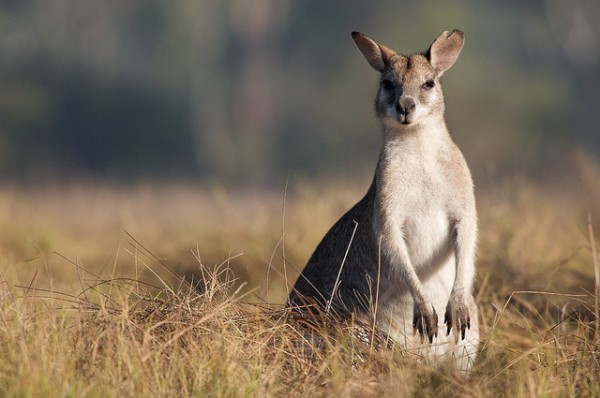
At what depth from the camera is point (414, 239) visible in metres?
5.55

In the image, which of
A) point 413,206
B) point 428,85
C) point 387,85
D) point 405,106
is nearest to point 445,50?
point 428,85

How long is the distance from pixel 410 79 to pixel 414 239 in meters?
0.90

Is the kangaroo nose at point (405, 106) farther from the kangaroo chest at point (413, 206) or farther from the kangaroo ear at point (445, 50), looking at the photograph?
the kangaroo ear at point (445, 50)

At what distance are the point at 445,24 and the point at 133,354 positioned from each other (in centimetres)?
3424

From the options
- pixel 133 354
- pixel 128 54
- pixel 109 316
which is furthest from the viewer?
pixel 128 54

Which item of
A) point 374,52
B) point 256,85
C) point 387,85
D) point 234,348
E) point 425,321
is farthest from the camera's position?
point 256,85

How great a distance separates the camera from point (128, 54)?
41.3 m

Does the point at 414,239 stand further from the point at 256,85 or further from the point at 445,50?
the point at 256,85

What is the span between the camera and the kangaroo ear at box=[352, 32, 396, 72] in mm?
6102

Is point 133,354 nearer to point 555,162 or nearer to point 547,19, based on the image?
point 555,162

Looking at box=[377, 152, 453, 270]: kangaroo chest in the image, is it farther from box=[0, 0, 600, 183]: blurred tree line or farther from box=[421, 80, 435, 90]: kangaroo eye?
box=[0, 0, 600, 183]: blurred tree line

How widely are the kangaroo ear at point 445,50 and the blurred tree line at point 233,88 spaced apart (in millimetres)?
26573

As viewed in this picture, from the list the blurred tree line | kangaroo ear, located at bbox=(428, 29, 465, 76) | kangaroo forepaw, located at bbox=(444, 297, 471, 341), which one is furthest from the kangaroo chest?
the blurred tree line

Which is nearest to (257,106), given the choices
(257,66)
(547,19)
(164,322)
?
(257,66)
